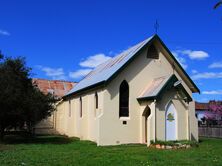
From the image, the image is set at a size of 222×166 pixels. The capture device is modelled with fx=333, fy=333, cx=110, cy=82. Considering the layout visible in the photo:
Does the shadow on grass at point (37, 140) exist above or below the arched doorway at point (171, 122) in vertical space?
below

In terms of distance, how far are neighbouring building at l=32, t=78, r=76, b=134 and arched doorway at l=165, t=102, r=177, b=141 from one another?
2042 cm

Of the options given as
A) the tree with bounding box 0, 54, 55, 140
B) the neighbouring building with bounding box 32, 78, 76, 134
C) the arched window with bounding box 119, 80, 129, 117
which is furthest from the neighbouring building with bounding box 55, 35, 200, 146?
the neighbouring building with bounding box 32, 78, 76, 134

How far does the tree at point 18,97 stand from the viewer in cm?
2481

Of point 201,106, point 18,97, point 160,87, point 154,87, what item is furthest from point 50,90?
point 201,106

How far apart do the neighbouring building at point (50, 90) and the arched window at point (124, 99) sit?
1751 centimetres

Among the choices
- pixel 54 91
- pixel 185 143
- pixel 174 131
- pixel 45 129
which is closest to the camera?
pixel 185 143

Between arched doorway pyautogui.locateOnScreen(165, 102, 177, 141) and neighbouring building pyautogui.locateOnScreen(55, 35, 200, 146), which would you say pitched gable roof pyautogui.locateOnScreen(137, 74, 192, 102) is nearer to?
neighbouring building pyautogui.locateOnScreen(55, 35, 200, 146)

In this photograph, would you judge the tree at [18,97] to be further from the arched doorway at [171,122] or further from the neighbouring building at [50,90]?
the neighbouring building at [50,90]

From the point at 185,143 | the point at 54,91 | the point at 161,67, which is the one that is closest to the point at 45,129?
the point at 54,91

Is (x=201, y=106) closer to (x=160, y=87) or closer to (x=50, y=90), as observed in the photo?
(x=50, y=90)

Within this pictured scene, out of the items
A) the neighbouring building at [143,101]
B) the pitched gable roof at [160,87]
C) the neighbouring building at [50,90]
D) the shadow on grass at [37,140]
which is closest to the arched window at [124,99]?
the neighbouring building at [143,101]

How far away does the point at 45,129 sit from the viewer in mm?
42938

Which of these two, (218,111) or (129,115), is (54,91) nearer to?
(129,115)

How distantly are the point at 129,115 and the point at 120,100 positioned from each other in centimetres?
137
